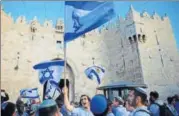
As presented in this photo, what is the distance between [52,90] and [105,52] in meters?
6.01

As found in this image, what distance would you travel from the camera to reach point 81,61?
9.50m

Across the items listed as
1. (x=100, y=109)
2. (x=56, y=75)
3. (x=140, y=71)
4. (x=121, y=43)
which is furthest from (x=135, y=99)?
(x=121, y=43)

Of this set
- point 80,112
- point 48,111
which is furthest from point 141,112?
point 48,111

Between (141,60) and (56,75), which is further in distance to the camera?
(141,60)

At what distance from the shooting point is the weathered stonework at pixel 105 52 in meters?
8.10

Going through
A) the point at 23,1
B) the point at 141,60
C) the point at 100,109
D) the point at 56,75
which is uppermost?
the point at 23,1

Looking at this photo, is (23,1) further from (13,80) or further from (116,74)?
(116,74)

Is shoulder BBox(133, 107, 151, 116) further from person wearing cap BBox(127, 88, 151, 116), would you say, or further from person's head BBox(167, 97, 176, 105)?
person's head BBox(167, 97, 176, 105)

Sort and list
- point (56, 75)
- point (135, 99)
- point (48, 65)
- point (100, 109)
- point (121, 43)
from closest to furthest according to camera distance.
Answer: point (100, 109) < point (135, 99) < point (56, 75) < point (48, 65) < point (121, 43)

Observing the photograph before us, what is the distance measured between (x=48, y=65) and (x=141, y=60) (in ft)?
17.3

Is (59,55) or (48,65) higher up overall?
(59,55)

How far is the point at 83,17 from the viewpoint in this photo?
10.5ft

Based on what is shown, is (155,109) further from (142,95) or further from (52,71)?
(52,71)

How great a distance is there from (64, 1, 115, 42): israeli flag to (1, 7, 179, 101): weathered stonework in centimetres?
490
